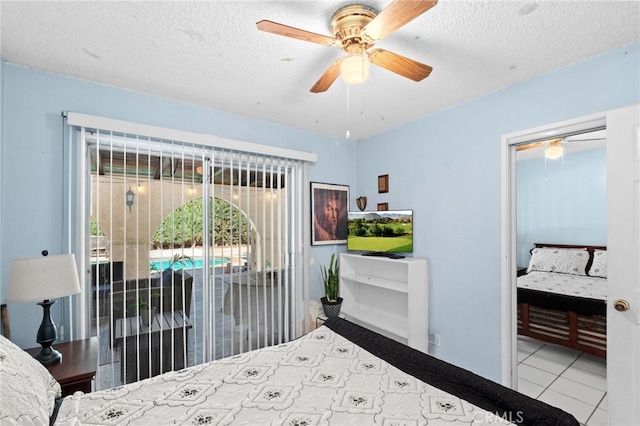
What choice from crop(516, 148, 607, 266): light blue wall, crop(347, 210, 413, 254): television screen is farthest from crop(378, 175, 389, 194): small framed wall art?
crop(516, 148, 607, 266): light blue wall

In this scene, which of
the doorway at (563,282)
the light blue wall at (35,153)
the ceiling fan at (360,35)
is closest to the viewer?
the ceiling fan at (360,35)

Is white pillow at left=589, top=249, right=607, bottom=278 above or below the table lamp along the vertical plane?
below

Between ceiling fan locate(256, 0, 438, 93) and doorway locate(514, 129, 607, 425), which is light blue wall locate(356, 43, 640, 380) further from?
ceiling fan locate(256, 0, 438, 93)

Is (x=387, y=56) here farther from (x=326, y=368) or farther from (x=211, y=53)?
(x=326, y=368)

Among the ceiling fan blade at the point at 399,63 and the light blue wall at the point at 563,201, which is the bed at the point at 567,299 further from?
the ceiling fan blade at the point at 399,63

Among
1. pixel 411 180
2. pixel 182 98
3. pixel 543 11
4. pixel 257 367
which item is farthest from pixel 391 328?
pixel 182 98

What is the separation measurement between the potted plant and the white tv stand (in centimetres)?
8

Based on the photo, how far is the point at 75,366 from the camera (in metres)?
1.63

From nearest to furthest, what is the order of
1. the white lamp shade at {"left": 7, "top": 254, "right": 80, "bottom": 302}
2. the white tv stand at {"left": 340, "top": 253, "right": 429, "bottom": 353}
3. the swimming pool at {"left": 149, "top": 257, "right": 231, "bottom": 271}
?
the white lamp shade at {"left": 7, "top": 254, "right": 80, "bottom": 302} < the swimming pool at {"left": 149, "top": 257, "right": 231, "bottom": 271} < the white tv stand at {"left": 340, "top": 253, "right": 429, "bottom": 353}

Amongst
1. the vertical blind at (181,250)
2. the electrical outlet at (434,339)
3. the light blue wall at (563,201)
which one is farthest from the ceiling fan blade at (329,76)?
the light blue wall at (563,201)

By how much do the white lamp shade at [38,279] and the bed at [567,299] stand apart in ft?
13.0

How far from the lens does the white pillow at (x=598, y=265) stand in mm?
3650

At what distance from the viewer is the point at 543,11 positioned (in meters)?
A: 1.46

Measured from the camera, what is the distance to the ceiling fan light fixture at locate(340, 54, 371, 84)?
1401 millimetres
